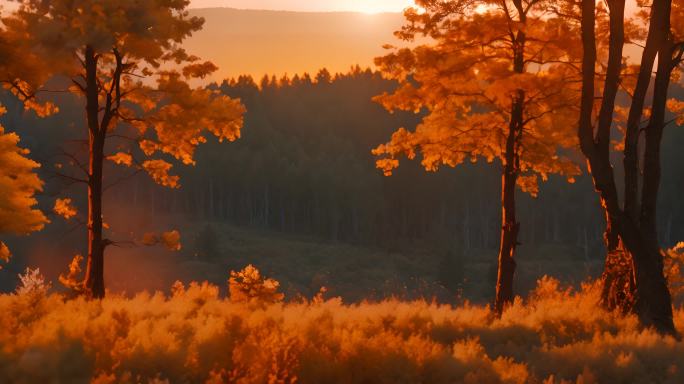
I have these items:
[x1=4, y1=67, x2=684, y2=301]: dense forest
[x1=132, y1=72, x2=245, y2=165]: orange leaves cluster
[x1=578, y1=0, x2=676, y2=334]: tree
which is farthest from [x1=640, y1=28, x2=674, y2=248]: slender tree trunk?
[x1=4, y1=67, x2=684, y2=301]: dense forest

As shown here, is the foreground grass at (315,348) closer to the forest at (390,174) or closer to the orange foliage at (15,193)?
the forest at (390,174)

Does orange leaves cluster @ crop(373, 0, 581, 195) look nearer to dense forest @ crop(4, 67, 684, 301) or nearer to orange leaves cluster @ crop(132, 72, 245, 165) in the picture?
orange leaves cluster @ crop(132, 72, 245, 165)

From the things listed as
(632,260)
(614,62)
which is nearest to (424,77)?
(614,62)

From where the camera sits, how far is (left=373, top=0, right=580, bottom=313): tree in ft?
48.1

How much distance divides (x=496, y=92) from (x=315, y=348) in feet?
25.8

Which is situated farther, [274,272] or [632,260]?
[274,272]

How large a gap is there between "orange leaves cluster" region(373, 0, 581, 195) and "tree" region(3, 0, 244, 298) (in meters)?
4.38

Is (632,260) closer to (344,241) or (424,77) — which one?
(424,77)

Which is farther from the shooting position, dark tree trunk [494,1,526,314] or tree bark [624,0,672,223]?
dark tree trunk [494,1,526,314]

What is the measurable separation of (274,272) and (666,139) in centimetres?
9121

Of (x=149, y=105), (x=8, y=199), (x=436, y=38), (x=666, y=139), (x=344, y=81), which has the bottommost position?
(x=8, y=199)

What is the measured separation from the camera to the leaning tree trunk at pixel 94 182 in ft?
49.0

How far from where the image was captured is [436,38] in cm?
1523

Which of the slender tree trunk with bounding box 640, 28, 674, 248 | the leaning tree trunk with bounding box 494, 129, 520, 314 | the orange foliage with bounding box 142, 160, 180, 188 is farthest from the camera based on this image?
the orange foliage with bounding box 142, 160, 180, 188
